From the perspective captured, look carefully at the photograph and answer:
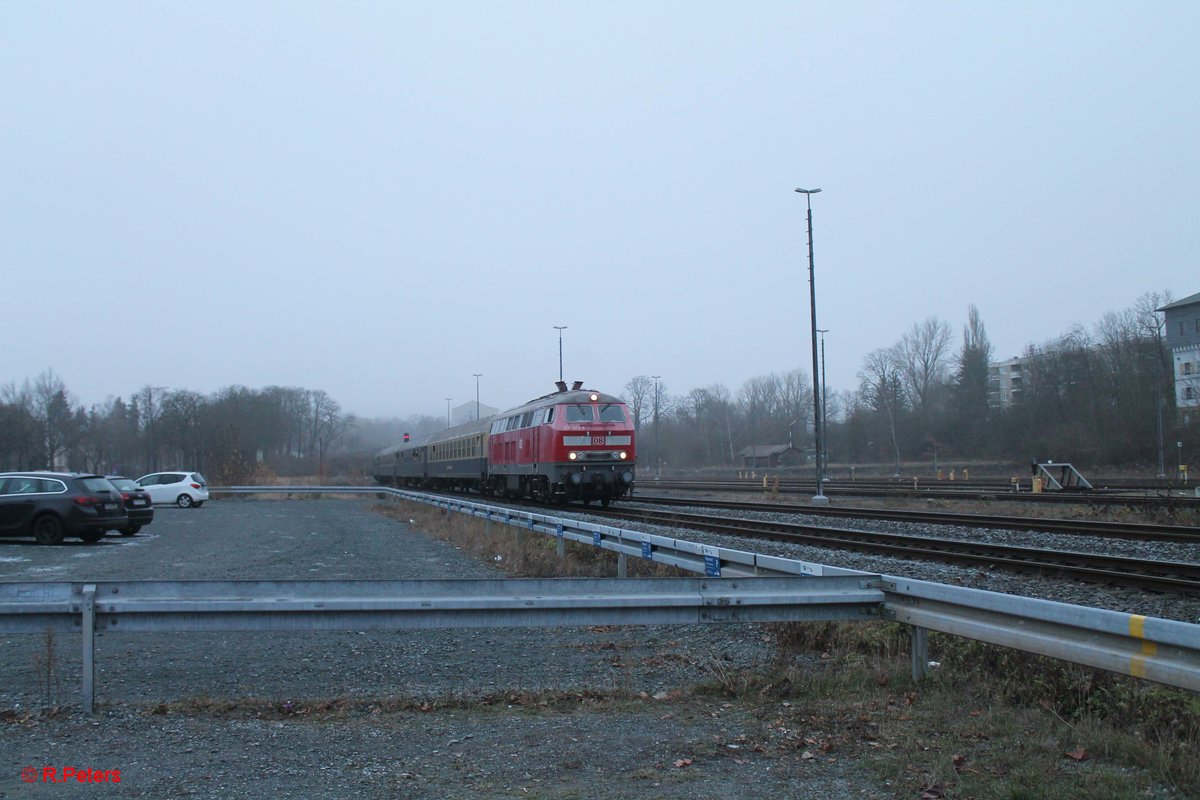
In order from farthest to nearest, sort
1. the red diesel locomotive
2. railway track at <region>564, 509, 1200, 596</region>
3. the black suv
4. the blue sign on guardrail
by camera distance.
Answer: the red diesel locomotive
the black suv
railway track at <region>564, 509, 1200, 596</region>
the blue sign on guardrail

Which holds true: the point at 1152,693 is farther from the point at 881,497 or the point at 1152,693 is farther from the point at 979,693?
the point at 881,497

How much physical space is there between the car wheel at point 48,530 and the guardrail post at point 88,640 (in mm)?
14166

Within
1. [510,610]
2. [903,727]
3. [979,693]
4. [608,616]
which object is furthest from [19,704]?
[979,693]

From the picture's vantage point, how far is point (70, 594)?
5.46 metres

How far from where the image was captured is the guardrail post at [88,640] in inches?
203

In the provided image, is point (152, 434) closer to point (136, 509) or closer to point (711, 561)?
point (136, 509)

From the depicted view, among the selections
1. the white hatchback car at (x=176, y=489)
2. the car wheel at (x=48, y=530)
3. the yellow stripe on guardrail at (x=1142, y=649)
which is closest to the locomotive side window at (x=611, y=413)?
the car wheel at (x=48, y=530)

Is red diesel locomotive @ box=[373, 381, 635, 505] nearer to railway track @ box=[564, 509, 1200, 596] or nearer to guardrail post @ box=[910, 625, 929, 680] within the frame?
railway track @ box=[564, 509, 1200, 596]

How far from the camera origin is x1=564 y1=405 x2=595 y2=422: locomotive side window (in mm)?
24578

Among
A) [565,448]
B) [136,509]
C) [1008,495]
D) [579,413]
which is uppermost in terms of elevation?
[579,413]

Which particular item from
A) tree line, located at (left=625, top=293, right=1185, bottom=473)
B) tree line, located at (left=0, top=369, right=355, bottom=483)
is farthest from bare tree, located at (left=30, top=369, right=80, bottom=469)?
tree line, located at (left=625, top=293, right=1185, bottom=473)

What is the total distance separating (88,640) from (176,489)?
33.8m

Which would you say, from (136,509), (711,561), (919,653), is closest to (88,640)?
(919,653)

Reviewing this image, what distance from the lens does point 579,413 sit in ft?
81.3
